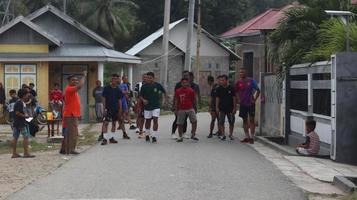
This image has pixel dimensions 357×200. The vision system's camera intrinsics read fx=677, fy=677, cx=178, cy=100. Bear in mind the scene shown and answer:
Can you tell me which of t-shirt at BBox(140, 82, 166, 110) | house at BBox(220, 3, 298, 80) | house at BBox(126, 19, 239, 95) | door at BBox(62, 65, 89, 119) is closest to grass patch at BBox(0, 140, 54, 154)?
t-shirt at BBox(140, 82, 166, 110)

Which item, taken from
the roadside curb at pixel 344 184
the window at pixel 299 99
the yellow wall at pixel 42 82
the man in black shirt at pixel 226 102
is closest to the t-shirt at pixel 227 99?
the man in black shirt at pixel 226 102

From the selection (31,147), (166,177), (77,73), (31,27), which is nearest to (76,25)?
(77,73)

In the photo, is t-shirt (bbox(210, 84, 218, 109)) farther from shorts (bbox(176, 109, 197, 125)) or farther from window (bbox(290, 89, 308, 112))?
window (bbox(290, 89, 308, 112))

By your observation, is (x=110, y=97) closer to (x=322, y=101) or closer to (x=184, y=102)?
(x=184, y=102)

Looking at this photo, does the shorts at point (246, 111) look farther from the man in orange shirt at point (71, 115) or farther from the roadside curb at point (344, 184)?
the roadside curb at point (344, 184)

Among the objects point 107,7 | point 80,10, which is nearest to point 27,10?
point 80,10

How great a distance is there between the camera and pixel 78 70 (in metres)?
29.7

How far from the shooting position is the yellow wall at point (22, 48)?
28770mm

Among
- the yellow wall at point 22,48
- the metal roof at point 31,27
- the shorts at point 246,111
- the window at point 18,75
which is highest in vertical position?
the metal roof at point 31,27

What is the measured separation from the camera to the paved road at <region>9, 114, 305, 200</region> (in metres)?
9.60

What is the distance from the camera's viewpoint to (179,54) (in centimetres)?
4862

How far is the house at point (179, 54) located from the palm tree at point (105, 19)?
28.1 feet

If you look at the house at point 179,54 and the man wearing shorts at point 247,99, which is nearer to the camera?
the man wearing shorts at point 247,99

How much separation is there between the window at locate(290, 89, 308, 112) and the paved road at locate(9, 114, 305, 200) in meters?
1.89
